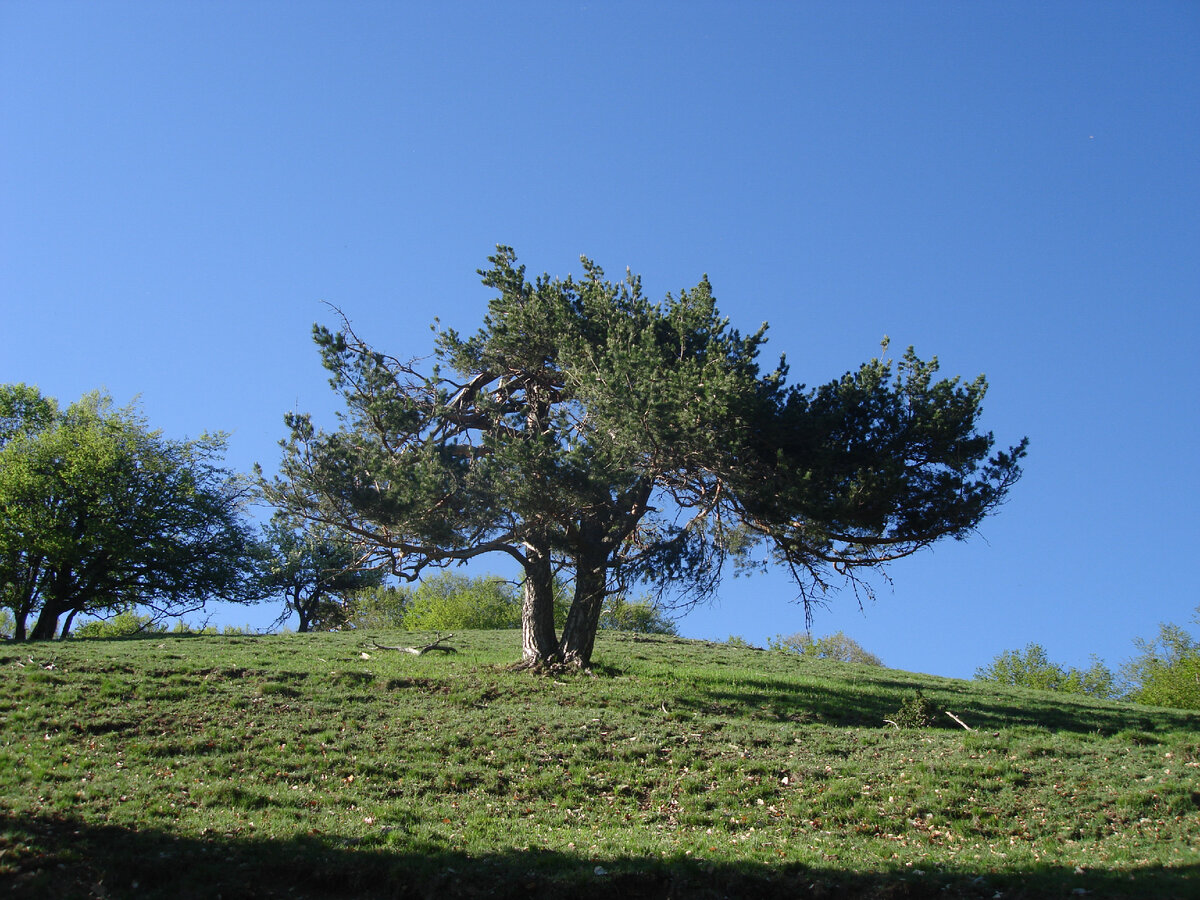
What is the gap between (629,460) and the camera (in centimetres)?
1716

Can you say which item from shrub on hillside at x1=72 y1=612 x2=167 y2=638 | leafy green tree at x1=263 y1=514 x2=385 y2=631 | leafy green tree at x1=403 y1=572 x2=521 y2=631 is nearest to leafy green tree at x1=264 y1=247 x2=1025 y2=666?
leafy green tree at x1=263 y1=514 x2=385 y2=631

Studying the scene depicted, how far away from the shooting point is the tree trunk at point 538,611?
20.6 m

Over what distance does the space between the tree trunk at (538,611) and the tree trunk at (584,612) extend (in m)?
0.42

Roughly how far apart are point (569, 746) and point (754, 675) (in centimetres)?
968

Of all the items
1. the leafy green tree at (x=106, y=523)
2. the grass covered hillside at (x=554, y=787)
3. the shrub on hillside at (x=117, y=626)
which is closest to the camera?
the grass covered hillside at (x=554, y=787)

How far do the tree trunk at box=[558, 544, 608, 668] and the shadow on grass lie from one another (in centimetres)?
1014

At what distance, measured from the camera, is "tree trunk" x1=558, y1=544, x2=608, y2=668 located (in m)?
19.9

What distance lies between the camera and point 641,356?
16875 mm

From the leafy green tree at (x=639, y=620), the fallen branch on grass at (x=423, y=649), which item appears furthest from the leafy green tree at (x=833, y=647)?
the fallen branch on grass at (x=423, y=649)

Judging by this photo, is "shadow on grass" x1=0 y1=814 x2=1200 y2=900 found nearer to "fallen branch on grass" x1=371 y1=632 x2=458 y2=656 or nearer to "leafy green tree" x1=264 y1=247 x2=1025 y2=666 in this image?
"leafy green tree" x1=264 y1=247 x2=1025 y2=666

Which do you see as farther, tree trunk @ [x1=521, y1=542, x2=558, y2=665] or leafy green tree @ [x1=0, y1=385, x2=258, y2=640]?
leafy green tree @ [x1=0, y1=385, x2=258, y2=640]

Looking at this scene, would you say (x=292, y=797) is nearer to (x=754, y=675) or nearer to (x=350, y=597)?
(x=754, y=675)

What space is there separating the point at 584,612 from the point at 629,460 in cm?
545

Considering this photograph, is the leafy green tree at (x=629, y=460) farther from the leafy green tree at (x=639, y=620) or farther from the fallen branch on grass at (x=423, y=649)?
the leafy green tree at (x=639, y=620)
